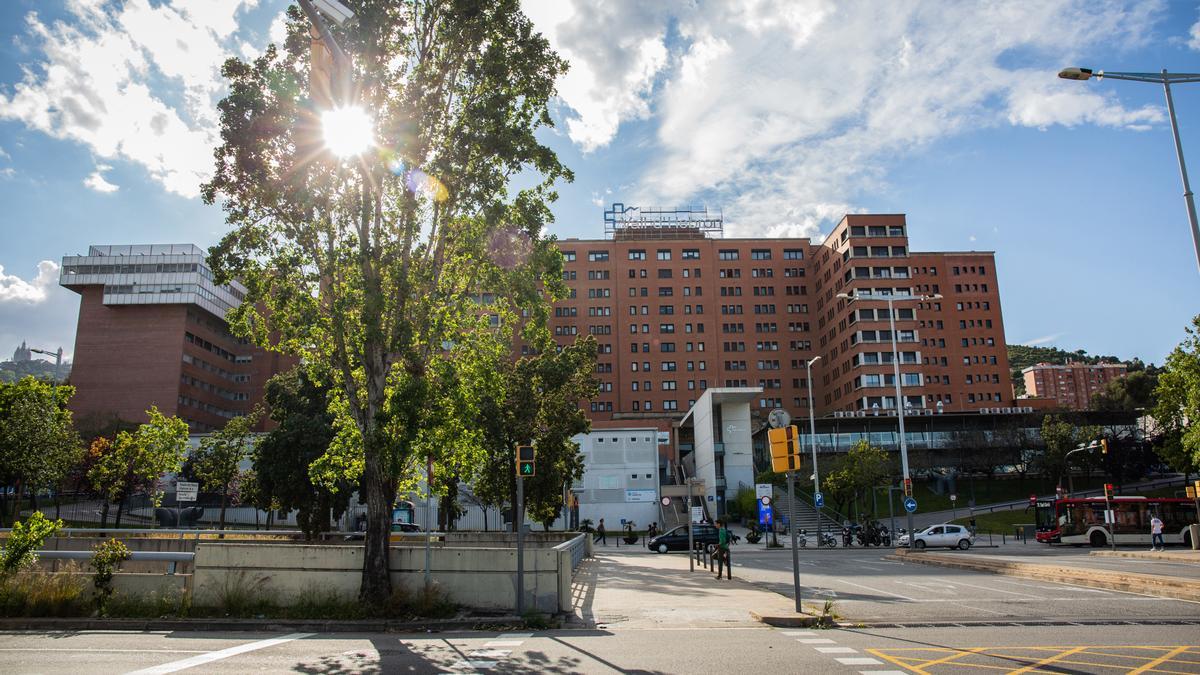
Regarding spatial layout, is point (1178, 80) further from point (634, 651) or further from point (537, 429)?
point (537, 429)

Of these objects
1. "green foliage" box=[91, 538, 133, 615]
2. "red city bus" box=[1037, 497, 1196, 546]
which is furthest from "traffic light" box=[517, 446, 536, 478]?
"red city bus" box=[1037, 497, 1196, 546]

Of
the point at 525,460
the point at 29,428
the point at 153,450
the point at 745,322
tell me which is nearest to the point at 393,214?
the point at 525,460

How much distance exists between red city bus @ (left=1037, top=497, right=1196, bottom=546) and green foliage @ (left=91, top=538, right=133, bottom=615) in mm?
42870

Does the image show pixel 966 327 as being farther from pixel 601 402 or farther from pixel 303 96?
pixel 303 96

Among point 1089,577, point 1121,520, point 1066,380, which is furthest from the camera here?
point 1066,380

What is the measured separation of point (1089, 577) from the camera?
19234 mm

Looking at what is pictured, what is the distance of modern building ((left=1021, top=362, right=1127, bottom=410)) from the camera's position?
583 ft

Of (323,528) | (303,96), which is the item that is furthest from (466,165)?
(323,528)

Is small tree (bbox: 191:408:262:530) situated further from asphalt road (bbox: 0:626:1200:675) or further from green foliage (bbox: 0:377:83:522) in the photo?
asphalt road (bbox: 0:626:1200:675)

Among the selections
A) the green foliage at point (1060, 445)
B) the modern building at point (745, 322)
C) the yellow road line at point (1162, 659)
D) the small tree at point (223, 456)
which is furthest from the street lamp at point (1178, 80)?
the modern building at point (745, 322)

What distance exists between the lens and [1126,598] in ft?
51.9

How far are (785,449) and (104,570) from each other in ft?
39.8

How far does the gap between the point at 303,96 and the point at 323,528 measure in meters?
27.9

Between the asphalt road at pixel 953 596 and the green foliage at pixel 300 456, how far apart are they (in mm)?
20296
